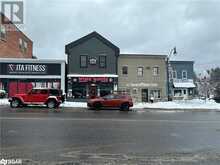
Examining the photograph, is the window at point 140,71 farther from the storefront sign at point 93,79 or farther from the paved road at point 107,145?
the paved road at point 107,145

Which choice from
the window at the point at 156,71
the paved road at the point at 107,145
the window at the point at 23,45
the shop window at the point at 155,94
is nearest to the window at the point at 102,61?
the window at the point at 156,71

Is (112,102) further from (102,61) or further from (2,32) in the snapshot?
(2,32)

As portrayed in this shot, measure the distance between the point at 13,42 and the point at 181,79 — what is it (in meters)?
25.9

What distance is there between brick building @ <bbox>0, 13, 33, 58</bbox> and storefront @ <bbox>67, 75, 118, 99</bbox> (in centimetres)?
1061

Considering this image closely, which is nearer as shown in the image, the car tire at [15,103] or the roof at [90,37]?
the car tire at [15,103]

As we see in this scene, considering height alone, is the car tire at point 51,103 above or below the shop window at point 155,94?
below

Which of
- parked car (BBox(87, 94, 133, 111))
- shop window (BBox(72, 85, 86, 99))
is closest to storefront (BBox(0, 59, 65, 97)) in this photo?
shop window (BBox(72, 85, 86, 99))

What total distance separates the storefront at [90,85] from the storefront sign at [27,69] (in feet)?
11.8

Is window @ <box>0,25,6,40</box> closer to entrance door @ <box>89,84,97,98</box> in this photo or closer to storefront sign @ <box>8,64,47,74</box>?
storefront sign @ <box>8,64,47,74</box>

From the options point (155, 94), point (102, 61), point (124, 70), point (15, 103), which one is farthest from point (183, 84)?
point (15, 103)

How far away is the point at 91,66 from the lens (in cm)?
5391

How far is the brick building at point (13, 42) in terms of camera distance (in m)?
55.9

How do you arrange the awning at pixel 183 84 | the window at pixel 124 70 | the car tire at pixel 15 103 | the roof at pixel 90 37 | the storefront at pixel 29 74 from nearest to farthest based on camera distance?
the car tire at pixel 15 103
the storefront at pixel 29 74
the roof at pixel 90 37
the window at pixel 124 70
the awning at pixel 183 84

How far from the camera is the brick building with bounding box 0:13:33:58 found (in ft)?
184
